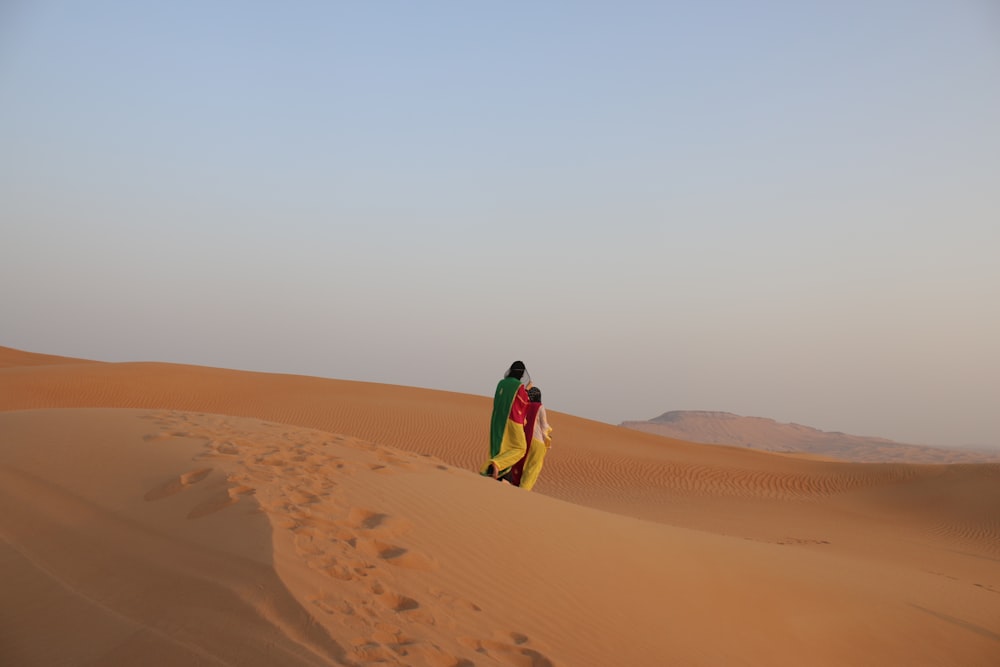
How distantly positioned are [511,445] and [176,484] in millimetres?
5178

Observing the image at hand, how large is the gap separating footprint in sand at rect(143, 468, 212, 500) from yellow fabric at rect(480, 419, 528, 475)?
473 cm

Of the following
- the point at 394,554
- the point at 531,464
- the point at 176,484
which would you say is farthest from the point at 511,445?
the point at 394,554

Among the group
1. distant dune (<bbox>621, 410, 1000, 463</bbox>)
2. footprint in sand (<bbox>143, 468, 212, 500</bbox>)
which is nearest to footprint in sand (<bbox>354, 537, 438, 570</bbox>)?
footprint in sand (<bbox>143, 468, 212, 500</bbox>)

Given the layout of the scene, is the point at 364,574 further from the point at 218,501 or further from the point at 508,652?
the point at 218,501

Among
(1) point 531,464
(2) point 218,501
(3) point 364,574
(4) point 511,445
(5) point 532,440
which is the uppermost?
(5) point 532,440

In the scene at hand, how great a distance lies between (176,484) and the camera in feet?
19.0

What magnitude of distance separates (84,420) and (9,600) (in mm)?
4368

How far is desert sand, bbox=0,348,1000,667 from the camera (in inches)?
154

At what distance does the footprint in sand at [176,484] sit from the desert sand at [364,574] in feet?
0.09

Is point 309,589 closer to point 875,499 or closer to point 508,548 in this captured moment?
point 508,548

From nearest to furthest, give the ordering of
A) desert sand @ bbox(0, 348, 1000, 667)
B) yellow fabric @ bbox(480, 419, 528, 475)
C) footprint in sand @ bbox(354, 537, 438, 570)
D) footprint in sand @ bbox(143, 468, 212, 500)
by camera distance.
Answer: desert sand @ bbox(0, 348, 1000, 667), footprint in sand @ bbox(354, 537, 438, 570), footprint in sand @ bbox(143, 468, 212, 500), yellow fabric @ bbox(480, 419, 528, 475)

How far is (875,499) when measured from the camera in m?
21.0

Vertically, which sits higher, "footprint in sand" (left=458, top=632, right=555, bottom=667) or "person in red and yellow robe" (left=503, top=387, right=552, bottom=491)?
"person in red and yellow robe" (left=503, top=387, right=552, bottom=491)

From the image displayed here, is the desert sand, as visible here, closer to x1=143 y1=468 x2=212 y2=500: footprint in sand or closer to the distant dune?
x1=143 y1=468 x2=212 y2=500: footprint in sand
